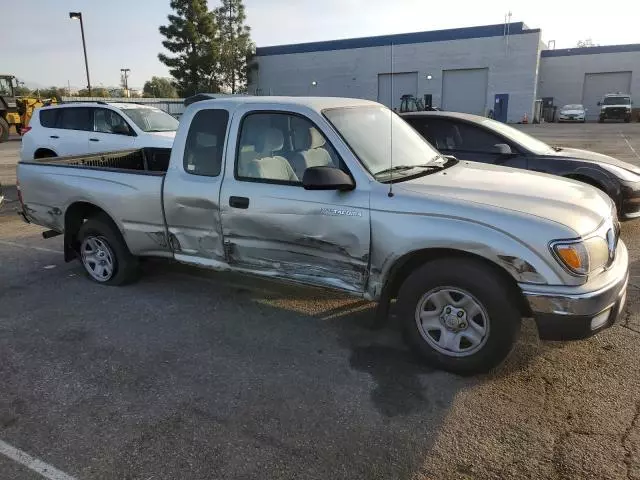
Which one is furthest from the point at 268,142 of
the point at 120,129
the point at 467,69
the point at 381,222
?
the point at 467,69

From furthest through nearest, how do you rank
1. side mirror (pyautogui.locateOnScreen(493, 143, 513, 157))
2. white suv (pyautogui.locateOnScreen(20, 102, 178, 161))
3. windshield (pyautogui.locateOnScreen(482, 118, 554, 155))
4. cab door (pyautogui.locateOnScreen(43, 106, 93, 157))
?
cab door (pyautogui.locateOnScreen(43, 106, 93, 157))
white suv (pyautogui.locateOnScreen(20, 102, 178, 161))
windshield (pyautogui.locateOnScreen(482, 118, 554, 155))
side mirror (pyautogui.locateOnScreen(493, 143, 513, 157))

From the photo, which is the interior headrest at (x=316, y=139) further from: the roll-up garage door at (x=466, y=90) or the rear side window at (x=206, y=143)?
the roll-up garage door at (x=466, y=90)

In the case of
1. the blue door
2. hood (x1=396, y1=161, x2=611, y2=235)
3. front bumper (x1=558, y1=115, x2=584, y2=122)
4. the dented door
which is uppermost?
the blue door

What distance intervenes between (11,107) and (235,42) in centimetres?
2810

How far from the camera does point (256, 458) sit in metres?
2.70

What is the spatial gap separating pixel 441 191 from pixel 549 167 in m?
3.67

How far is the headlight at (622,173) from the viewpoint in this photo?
637 cm

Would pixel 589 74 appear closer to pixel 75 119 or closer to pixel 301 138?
pixel 75 119

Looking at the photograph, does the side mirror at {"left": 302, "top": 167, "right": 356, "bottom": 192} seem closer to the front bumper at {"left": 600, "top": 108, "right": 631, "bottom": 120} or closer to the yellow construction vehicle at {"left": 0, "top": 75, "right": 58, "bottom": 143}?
the yellow construction vehicle at {"left": 0, "top": 75, "right": 58, "bottom": 143}

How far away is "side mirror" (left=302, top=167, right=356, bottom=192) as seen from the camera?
348 cm

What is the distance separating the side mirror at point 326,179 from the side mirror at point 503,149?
3.76m

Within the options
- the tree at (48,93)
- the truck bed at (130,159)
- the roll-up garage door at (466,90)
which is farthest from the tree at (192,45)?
the truck bed at (130,159)

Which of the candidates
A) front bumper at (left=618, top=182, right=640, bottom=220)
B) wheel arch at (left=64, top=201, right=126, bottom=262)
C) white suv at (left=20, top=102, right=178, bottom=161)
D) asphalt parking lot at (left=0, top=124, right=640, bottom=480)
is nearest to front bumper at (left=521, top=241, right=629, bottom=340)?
asphalt parking lot at (left=0, top=124, right=640, bottom=480)

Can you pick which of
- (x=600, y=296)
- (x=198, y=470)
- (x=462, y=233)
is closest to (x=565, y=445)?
(x=600, y=296)
